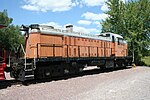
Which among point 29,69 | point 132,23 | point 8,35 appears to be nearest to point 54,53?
point 29,69

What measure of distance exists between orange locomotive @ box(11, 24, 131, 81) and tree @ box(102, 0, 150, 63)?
525 inches

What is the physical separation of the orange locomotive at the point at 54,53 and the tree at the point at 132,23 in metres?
13.3

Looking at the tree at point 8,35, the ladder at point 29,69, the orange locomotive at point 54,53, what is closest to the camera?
the ladder at point 29,69

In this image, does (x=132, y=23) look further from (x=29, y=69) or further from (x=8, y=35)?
(x=8, y=35)

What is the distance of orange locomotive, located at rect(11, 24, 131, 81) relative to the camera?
14.3 meters

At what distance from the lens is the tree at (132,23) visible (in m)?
34.3

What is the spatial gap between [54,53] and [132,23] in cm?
2066

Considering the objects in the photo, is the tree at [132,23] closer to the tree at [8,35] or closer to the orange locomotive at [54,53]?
the orange locomotive at [54,53]

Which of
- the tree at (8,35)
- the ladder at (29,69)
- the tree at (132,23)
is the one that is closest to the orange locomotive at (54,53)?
the ladder at (29,69)

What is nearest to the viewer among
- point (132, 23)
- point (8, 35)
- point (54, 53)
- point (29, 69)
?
point (29, 69)

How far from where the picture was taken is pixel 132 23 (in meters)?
34.4

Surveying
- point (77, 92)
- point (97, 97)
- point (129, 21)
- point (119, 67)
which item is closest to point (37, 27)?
point (77, 92)

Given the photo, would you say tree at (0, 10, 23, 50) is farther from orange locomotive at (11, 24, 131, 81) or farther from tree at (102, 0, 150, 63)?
orange locomotive at (11, 24, 131, 81)

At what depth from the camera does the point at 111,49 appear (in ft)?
80.2
